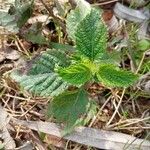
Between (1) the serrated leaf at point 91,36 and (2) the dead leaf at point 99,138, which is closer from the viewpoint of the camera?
(1) the serrated leaf at point 91,36

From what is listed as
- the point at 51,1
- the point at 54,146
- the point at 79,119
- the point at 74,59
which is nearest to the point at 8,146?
the point at 54,146

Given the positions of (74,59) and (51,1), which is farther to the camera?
(51,1)

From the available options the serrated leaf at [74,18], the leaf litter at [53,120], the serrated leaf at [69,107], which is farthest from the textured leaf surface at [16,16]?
the serrated leaf at [69,107]

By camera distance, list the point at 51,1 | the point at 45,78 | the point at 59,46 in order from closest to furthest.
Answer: the point at 45,78, the point at 59,46, the point at 51,1

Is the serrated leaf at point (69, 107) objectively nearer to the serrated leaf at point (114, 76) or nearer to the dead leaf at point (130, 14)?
the serrated leaf at point (114, 76)

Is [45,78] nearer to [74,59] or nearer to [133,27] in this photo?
[74,59]

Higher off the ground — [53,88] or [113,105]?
[53,88]
